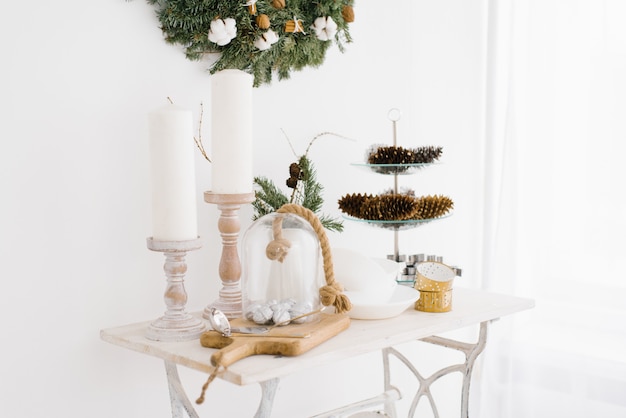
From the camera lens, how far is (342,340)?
118cm

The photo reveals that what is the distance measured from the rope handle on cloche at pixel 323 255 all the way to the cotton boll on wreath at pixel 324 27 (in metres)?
0.53

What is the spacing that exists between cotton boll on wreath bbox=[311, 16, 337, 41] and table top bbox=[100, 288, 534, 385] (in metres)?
0.66

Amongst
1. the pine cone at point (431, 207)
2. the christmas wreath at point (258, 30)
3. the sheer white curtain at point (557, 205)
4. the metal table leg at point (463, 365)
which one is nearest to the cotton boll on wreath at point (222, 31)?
the christmas wreath at point (258, 30)

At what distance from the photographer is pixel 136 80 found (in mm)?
1396

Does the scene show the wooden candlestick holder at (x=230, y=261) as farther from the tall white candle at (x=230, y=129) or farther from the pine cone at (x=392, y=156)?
the pine cone at (x=392, y=156)

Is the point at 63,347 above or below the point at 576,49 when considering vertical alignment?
below

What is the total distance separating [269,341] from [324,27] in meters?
0.83

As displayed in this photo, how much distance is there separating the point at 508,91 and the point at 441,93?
8.8 inches

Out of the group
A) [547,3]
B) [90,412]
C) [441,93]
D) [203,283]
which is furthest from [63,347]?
[547,3]

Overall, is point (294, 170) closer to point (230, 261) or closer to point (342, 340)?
point (230, 261)

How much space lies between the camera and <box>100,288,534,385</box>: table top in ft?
3.39

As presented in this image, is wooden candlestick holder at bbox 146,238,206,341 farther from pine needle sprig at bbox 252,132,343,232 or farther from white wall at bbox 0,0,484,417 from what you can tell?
pine needle sprig at bbox 252,132,343,232

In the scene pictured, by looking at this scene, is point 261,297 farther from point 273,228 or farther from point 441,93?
point 441,93

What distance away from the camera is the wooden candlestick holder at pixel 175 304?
3.90ft
